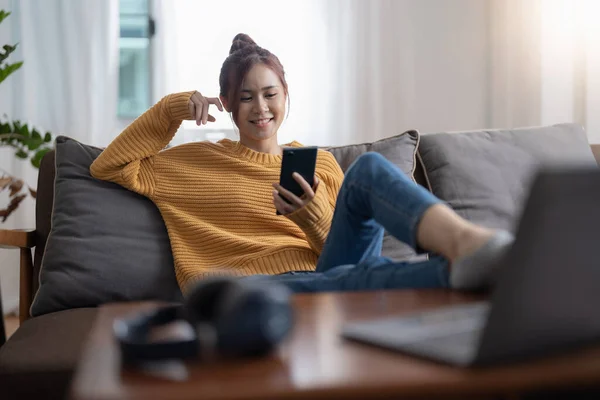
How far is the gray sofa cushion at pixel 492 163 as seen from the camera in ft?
7.13

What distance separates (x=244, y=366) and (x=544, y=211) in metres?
0.31

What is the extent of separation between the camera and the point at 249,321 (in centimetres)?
76

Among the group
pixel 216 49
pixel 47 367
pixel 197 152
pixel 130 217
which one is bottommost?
pixel 47 367

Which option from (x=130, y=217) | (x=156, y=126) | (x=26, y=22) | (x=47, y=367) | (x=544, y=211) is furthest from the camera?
(x=26, y=22)

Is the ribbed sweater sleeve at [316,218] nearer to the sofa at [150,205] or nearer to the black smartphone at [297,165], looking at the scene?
the black smartphone at [297,165]

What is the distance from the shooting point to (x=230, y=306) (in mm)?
773

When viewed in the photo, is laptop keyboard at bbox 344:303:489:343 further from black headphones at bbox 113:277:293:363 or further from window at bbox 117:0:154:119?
window at bbox 117:0:154:119

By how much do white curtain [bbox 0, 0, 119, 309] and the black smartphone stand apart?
6.72 ft

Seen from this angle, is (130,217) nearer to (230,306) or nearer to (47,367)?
(47,367)

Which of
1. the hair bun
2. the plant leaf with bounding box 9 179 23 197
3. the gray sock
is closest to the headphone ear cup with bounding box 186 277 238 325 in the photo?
the gray sock

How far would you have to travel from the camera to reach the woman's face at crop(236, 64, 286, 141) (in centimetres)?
221

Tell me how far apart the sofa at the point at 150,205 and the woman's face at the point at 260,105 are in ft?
0.66

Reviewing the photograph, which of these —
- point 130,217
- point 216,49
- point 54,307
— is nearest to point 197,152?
point 130,217

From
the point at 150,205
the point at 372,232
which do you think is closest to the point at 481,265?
the point at 372,232
